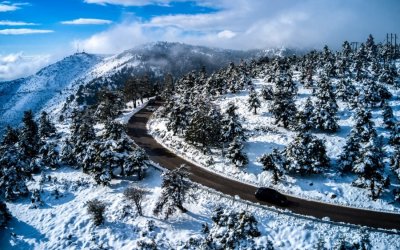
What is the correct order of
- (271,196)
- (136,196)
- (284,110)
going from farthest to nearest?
(284,110) < (271,196) < (136,196)

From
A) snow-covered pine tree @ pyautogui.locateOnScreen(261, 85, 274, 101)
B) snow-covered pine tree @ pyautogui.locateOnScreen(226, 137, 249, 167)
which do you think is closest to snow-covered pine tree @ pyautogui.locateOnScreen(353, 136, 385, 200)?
snow-covered pine tree @ pyautogui.locateOnScreen(226, 137, 249, 167)

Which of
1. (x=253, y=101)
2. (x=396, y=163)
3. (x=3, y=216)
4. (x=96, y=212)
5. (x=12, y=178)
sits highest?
(x=253, y=101)

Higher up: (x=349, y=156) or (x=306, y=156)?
(x=306, y=156)

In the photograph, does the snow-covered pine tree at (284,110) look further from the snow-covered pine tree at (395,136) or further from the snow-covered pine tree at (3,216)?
the snow-covered pine tree at (3,216)

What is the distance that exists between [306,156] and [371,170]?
349 inches

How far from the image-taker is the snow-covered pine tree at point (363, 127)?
54806 millimetres

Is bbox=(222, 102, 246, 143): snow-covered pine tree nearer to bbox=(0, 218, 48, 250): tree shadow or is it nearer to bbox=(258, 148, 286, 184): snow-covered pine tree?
bbox=(258, 148, 286, 184): snow-covered pine tree

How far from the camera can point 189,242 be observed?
116ft

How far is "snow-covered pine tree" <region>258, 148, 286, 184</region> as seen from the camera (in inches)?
1876

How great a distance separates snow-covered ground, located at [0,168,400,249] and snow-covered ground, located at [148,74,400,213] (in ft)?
25.5

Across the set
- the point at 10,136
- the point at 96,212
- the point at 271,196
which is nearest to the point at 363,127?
the point at 271,196

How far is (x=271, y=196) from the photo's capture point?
42.3 m

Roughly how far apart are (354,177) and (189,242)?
28.3 metres

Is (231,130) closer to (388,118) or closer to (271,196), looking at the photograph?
(271,196)
